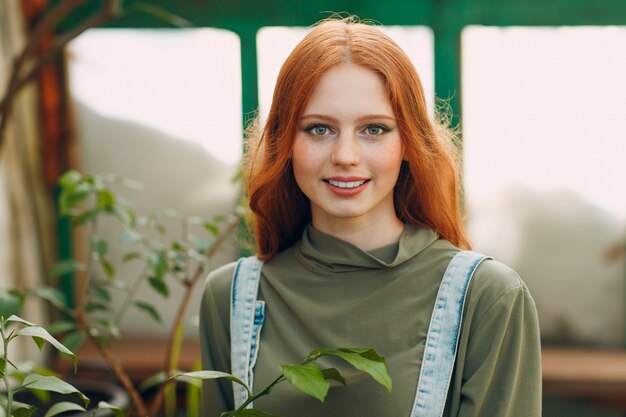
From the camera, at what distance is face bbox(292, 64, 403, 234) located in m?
1.18

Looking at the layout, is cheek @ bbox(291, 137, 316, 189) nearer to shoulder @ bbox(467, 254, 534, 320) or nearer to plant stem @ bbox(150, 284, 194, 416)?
shoulder @ bbox(467, 254, 534, 320)

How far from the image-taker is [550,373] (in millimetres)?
2938

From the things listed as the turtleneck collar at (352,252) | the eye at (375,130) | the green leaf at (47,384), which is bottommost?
the green leaf at (47,384)

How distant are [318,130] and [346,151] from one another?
7 centimetres

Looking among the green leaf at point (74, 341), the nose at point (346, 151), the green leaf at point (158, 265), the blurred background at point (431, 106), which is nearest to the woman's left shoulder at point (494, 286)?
the nose at point (346, 151)

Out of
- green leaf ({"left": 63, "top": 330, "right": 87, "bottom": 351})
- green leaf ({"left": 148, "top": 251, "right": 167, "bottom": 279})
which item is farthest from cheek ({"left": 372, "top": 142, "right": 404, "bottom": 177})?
green leaf ({"left": 63, "top": 330, "right": 87, "bottom": 351})

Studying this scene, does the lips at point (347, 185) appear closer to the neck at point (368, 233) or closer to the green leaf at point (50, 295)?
the neck at point (368, 233)

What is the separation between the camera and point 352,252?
1.26 meters

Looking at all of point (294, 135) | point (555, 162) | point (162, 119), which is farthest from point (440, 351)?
point (162, 119)

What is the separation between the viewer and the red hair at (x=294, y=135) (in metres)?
1.21

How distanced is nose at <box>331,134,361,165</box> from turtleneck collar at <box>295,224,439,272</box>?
147 mm

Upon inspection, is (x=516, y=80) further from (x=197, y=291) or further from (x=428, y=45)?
(x=197, y=291)

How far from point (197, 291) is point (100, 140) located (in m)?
0.72

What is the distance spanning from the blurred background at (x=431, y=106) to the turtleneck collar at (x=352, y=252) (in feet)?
6.15
